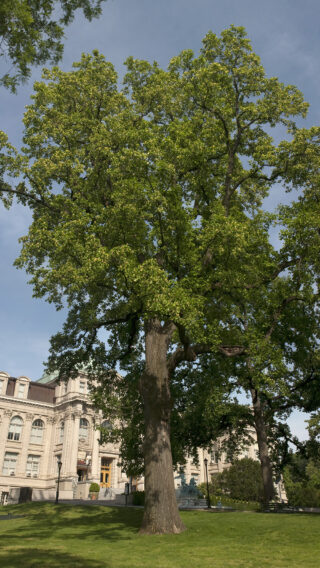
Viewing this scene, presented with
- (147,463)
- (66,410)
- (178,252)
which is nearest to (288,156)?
(178,252)

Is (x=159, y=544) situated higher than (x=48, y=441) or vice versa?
(x=48, y=441)

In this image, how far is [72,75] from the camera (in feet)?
58.6

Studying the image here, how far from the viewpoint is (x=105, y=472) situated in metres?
56.9

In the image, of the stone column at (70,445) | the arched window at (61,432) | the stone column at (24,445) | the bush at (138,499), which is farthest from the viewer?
the arched window at (61,432)

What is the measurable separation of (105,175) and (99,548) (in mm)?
12662

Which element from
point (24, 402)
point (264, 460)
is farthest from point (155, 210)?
point (24, 402)

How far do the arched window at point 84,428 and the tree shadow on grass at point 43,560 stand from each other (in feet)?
161

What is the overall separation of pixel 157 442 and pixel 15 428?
47959 millimetres

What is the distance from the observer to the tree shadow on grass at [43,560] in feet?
26.8

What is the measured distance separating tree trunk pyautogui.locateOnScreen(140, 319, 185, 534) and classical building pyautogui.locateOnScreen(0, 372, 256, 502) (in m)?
38.8

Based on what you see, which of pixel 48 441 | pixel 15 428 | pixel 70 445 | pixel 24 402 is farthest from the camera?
pixel 48 441

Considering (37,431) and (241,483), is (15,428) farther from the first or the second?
(241,483)

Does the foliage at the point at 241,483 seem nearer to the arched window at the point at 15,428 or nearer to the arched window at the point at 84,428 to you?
the arched window at the point at 84,428

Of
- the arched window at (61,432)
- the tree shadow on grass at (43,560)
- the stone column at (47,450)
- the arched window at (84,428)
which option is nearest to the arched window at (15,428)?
the stone column at (47,450)
